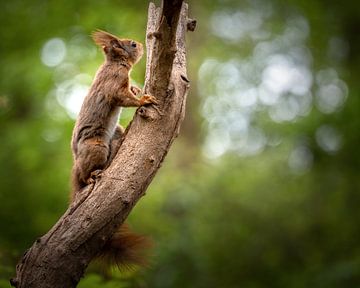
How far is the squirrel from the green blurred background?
20.2 inches

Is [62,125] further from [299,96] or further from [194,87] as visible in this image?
[299,96]

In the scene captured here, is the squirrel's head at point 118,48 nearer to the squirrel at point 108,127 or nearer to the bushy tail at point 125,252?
the squirrel at point 108,127

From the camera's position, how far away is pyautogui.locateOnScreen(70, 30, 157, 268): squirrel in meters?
4.79

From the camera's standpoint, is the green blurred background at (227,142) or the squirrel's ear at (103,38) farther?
the green blurred background at (227,142)

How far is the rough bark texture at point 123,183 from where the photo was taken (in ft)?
13.8

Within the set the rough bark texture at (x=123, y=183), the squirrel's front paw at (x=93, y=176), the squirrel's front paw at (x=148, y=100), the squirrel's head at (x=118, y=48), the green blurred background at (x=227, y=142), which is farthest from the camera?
the green blurred background at (x=227, y=142)

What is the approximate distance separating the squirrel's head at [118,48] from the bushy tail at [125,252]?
164 cm

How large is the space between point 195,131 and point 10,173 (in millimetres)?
6449

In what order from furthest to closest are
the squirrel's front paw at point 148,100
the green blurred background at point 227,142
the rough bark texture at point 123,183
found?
the green blurred background at point 227,142, the squirrel's front paw at point 148,100, the rough bark texture at point 123,183

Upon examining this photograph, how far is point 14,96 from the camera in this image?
941 cm

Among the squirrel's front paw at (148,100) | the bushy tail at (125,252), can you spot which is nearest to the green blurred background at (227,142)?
the bushy tail at (125,252)

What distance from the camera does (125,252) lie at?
4.77 metres

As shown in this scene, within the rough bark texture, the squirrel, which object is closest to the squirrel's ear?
the squirrel

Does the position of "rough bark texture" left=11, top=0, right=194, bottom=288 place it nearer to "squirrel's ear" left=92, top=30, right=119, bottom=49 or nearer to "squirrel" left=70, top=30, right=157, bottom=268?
"squirrel" left=70, top=30, right=157, bottom=268
